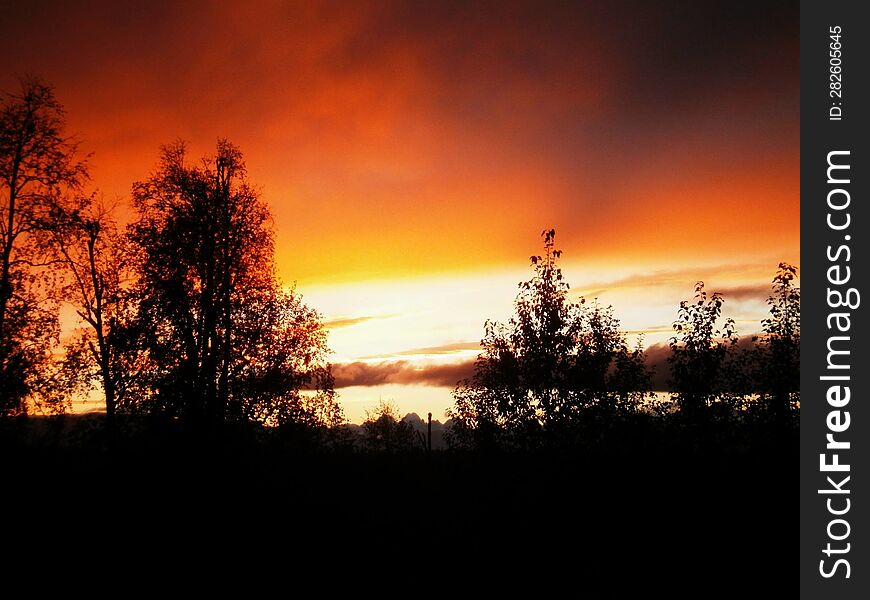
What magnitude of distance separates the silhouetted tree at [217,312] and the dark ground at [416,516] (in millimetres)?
4988

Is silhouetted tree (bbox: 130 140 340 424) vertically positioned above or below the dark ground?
above

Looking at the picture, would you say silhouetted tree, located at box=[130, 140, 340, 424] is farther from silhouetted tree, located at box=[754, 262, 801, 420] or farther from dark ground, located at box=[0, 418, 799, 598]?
silhouetted tree, located at box=[754, 262, 801, 420]

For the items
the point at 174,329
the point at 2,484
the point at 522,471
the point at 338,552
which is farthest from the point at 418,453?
the point at 2,484

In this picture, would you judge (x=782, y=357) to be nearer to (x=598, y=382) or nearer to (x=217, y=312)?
(x=598, y=382)

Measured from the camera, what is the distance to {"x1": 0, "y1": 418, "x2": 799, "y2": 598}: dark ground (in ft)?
43.0

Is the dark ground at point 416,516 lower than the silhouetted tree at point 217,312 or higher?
lower

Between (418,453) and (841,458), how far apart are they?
15.5 m

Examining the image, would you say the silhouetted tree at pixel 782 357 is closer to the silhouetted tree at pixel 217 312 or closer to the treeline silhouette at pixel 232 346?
the treeline silhouette at pixel 232 346

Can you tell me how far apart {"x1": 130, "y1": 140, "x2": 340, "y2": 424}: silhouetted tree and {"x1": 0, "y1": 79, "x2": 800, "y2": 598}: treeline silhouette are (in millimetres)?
102

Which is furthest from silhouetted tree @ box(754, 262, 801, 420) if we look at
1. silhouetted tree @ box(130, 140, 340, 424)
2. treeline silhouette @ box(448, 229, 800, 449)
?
silhouetted tree @ box(130, 140, 340, 424)

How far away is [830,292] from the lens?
12.2 metres

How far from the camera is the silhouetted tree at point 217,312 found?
25891 mm

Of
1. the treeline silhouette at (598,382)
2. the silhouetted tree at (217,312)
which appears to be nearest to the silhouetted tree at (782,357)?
the treeline silhouette at (598,382)

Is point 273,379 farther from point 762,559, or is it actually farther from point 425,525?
point 762,559
